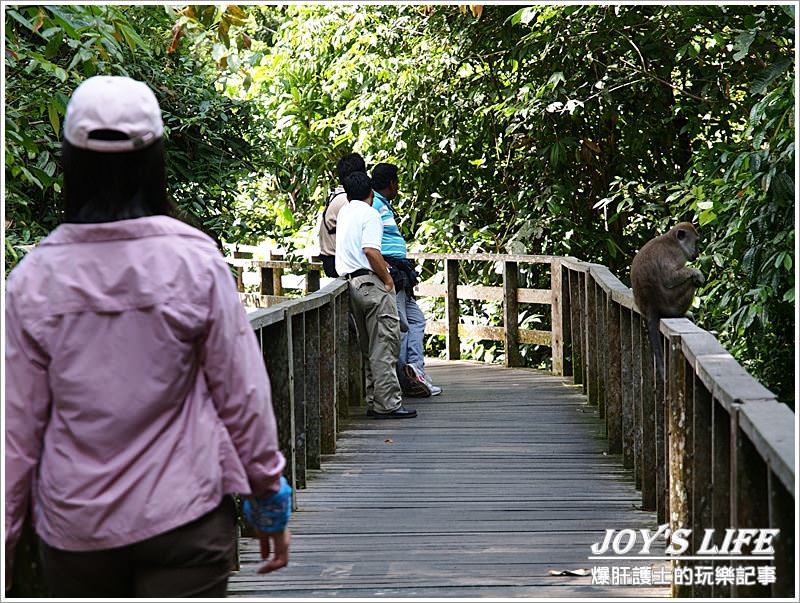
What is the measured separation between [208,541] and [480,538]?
9.69 feet

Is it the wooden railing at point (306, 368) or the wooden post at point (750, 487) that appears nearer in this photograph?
the wooden post at point (750, 487)

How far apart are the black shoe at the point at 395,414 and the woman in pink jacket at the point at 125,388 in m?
5.88

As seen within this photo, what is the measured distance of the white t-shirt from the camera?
7656 mm

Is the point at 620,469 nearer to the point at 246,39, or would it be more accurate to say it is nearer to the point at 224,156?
the point at 246,39

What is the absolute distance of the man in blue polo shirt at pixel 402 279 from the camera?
834 centimetres

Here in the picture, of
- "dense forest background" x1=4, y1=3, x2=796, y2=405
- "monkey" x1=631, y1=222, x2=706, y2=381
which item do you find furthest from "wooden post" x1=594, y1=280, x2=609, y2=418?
"monkey" x1=631, y1=222, x2=706, y2=381

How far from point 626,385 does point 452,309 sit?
21.5ft

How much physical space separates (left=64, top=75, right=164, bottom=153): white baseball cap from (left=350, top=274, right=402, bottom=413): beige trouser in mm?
5346

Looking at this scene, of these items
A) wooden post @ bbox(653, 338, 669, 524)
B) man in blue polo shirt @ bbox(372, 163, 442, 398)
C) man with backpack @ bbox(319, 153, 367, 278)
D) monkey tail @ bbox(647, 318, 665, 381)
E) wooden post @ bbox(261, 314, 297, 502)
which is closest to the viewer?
wooden post @ bbox(653, 338, 669, 524)

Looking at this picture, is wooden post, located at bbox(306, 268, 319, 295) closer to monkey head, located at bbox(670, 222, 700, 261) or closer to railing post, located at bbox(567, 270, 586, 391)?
railing post, located at bbox(567, 270, 586, 391)

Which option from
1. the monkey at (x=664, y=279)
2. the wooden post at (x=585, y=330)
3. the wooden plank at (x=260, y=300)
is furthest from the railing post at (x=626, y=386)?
the wooden plank at (x=260, y=300)

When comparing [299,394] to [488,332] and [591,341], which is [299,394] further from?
[488,332]

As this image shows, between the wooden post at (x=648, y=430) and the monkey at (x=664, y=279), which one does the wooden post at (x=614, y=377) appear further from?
the wooden post at (x=648, y=430)

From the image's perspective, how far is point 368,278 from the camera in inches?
307
